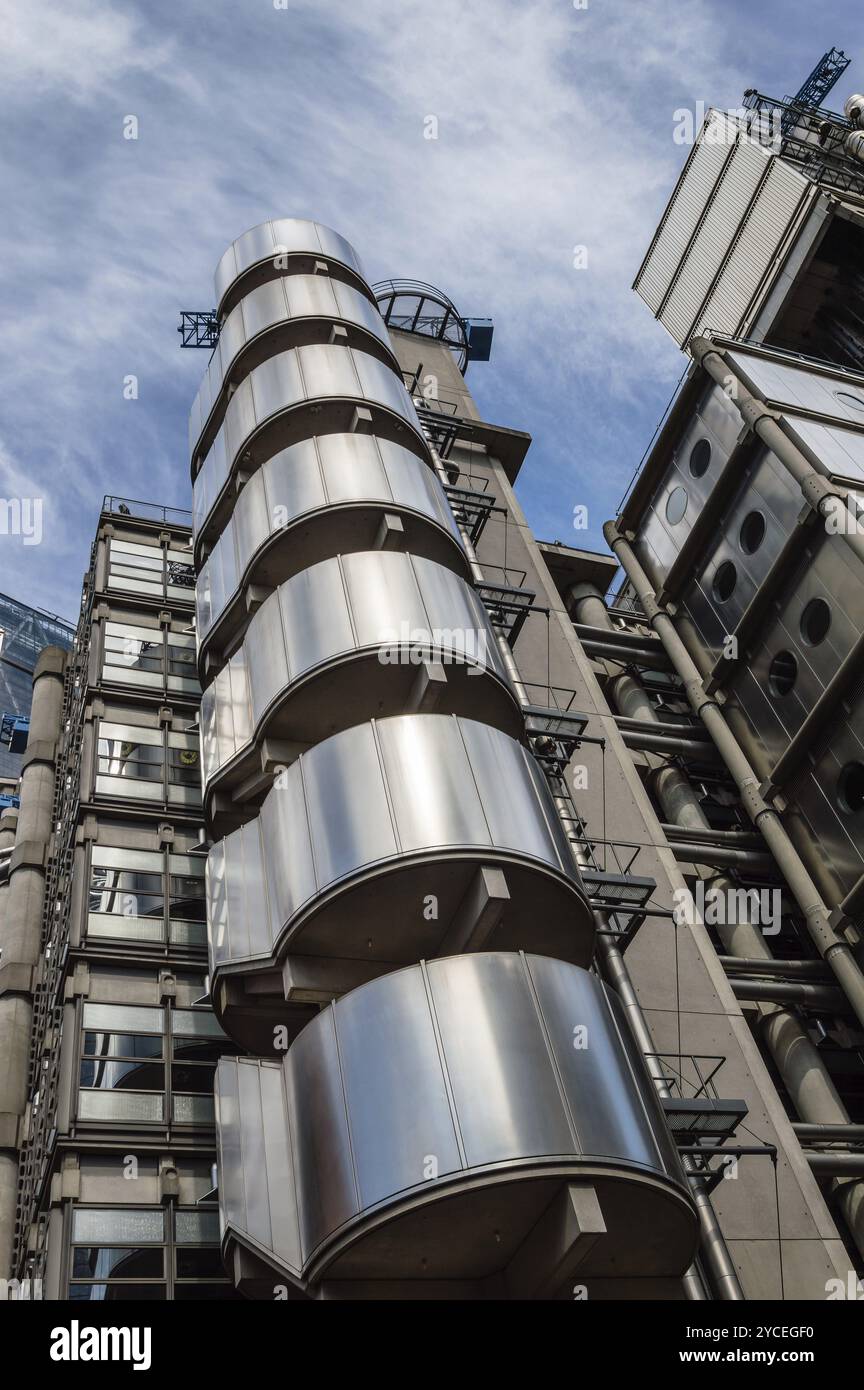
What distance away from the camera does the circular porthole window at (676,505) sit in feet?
127

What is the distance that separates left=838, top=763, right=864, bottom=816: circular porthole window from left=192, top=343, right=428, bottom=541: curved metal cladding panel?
1434 centimetres

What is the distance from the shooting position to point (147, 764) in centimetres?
2919

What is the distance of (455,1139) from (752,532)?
23.4m

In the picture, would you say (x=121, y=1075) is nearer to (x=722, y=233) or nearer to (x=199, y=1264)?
(x=199, y=1264)

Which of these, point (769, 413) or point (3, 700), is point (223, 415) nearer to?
point (769, 413)

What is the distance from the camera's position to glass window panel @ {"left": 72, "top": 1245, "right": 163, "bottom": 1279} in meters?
19.2

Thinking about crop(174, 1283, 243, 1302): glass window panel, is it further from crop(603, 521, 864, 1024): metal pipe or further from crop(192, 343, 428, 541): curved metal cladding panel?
crop(192, 343, 428, 541): curved metal cladding panel

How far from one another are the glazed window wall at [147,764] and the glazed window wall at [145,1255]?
1012 centimetres

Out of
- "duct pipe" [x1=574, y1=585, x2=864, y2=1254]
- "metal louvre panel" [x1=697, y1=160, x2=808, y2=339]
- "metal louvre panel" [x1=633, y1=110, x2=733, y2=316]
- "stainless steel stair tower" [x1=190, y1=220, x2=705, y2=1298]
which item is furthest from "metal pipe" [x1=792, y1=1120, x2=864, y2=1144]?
"metal louvre panel" [x1=633, y1=110, x2=733, y2=316]

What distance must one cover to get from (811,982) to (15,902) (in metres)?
Result: 19.0

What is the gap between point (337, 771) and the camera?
2136 cm

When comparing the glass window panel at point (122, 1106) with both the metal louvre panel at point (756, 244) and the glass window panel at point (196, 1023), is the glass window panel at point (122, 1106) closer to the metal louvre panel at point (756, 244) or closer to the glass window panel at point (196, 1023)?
the glass window panel at point (196, 1023)

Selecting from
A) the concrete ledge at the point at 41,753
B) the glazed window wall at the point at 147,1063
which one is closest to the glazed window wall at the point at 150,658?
the concrete ledge at the point at 41,753
